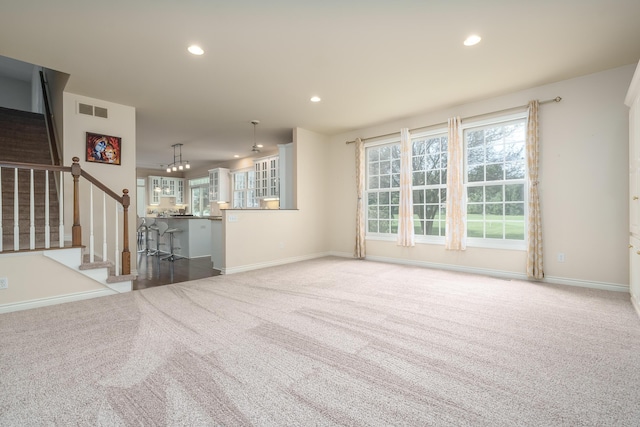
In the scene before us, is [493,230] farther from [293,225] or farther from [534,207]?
[293,225]

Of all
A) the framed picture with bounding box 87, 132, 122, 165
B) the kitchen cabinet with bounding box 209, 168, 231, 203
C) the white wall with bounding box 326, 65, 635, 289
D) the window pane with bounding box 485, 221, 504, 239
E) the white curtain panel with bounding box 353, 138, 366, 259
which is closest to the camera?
the white wall with bounding box 326, 65, 635, 289

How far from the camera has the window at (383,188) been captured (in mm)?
5688

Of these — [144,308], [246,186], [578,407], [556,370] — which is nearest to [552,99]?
[556,370]

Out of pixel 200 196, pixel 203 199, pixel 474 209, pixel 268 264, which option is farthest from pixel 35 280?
pixel 200 196

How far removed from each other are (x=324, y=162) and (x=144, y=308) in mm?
4624

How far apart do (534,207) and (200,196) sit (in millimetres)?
10522

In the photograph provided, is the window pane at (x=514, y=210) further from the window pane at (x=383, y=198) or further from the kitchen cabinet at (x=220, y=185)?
the kitchen cabinet at (x=220, y=185)

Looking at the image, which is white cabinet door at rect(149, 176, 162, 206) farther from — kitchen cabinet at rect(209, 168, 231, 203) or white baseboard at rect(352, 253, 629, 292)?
white baseboard at rect(352, 253, 629, 292)

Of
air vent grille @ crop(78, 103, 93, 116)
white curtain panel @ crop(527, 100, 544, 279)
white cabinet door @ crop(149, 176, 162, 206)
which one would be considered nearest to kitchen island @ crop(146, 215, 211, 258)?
air vent grille @ crop(78, 103, 93, 116)

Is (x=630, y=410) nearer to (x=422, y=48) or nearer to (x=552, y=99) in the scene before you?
(x=422, y=48)

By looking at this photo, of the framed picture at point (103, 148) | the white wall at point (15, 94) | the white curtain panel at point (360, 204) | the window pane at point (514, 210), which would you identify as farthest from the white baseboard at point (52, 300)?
the white wall at point (15, 94)

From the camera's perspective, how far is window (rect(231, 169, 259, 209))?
8844 millimetres

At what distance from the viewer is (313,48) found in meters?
3.02

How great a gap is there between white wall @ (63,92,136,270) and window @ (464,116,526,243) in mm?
5613
